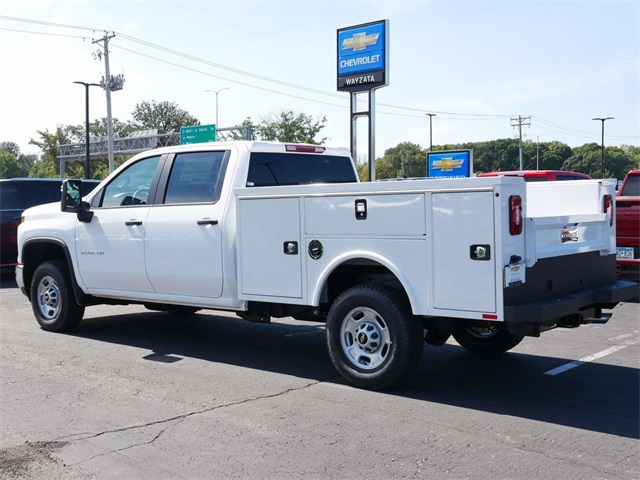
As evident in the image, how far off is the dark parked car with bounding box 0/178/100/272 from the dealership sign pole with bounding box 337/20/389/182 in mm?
7245

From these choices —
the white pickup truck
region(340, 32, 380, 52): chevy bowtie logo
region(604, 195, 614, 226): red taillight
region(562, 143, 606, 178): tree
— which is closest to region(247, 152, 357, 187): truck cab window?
the white pickup truck

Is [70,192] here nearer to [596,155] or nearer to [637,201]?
[637,201]

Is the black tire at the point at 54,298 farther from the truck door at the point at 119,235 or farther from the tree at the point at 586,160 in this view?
the tree at the point at 586,160

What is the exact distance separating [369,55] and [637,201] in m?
9.60

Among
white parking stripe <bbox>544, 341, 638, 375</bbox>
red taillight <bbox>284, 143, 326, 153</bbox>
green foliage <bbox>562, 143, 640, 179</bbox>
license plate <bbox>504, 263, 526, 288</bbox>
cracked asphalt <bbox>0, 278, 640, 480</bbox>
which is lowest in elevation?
white parking stripe <bbox>544, 341, 638, 375</bbox>

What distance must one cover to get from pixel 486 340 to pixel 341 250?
2.10m

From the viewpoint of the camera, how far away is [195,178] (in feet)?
23.7

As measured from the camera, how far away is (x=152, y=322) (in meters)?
9.50

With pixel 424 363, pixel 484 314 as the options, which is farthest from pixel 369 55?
pixel 484 314

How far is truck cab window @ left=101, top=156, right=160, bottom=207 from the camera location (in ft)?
25.0

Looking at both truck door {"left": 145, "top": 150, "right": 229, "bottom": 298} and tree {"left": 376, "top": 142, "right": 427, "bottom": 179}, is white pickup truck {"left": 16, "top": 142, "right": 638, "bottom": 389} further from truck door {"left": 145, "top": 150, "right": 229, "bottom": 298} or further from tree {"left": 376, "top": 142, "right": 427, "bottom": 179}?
tree {"left": 376, "top": 142, "right": 427, "bottom": 179}

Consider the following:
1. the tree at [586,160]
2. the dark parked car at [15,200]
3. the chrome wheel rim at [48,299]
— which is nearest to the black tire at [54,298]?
the chrome wheel rim at [48,299]

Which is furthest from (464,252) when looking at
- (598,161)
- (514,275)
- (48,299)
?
(598,161)

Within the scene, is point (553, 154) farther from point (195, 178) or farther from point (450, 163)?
point (195, 178)
